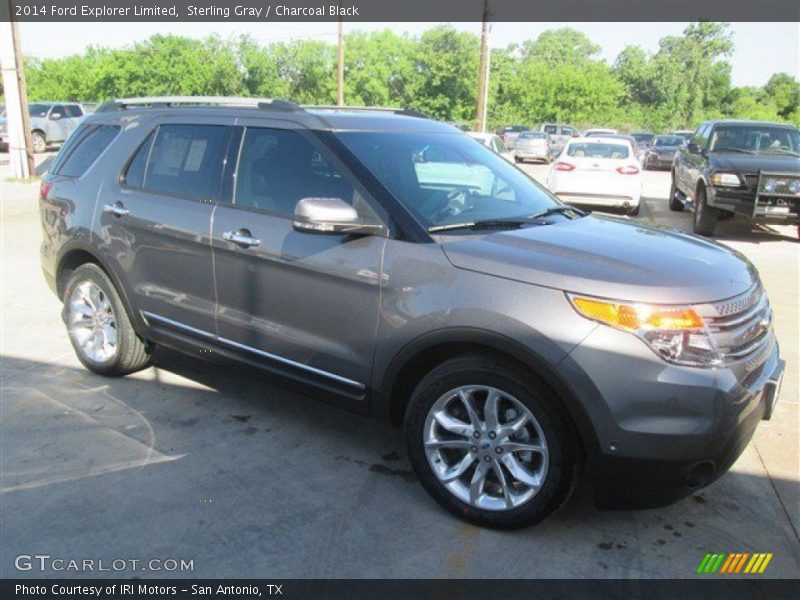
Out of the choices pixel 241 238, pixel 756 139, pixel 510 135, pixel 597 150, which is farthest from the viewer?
pixel 510 135

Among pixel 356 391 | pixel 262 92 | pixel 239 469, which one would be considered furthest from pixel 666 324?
pixel 262 92

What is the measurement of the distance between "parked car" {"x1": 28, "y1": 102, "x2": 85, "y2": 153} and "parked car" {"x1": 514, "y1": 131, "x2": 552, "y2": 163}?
18.1 metres

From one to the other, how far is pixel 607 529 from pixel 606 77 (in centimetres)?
6689

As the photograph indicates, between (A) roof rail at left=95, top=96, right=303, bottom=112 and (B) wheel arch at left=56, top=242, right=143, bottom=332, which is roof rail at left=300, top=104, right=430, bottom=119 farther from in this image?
(B) wheel arch at left=56, top=242, right=143, bottom=332

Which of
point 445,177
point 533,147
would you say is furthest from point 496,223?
point 533,147

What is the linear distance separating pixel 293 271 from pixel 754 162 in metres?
9.38

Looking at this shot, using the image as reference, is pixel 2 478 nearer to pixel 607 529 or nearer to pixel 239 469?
pixel 239 469

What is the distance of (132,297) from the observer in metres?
4.41

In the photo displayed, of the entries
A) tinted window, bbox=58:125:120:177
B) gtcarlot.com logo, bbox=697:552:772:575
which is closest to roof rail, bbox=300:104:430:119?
tinted window, bbox=58:125:120:177

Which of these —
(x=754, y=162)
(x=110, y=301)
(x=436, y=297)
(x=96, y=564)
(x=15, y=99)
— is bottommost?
(x=96, y=564)

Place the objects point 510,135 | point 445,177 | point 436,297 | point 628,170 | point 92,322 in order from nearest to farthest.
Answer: point 436,297, point 445,177, point 92,322, point 628,170, point 510,135

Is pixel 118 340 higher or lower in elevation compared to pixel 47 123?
lower

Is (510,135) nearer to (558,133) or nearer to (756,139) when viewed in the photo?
(558,133)

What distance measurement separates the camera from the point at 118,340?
458 centimetres
